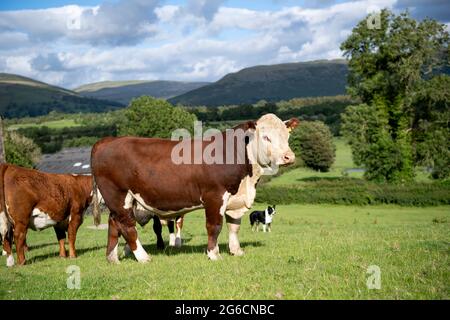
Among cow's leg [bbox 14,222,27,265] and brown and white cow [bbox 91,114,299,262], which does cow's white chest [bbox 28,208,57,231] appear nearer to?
cow's leg [bbox 14,222,27,265]

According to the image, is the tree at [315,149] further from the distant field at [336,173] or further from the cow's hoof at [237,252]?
the cow's hoof at [237,252]

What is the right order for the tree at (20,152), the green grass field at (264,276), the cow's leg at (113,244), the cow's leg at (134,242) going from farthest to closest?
the tree at (20,152)
the cow's leg at (113,244)
the cow's leg at (134,242)
the green grass field at (264,276)

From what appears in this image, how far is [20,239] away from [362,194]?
1806 inches

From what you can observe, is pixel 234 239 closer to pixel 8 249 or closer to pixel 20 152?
pixel 8 249

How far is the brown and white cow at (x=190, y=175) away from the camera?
10.8 meters

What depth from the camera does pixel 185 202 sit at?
1093cm

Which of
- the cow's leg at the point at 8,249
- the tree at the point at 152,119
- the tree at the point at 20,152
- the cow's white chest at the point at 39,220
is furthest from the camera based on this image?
the tree at the point at 152,119

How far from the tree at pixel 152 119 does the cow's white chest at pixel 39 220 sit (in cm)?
7609

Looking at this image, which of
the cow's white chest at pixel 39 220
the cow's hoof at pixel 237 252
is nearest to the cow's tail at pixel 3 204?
the cow's white chest at pixel 39 220

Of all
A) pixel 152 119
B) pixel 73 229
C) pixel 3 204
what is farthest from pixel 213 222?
pixel 152 119

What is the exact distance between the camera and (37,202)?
1312cm

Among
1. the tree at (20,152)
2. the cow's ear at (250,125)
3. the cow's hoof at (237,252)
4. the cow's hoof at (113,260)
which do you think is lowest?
the tree at (20,152)

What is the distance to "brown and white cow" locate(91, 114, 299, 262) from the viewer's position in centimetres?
1079

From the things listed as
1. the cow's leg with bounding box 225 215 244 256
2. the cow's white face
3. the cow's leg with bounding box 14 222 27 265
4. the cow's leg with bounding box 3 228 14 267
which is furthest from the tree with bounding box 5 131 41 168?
the cow's white face
